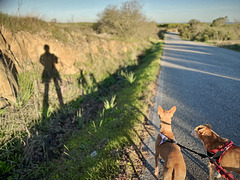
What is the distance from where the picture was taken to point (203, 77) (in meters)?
6.64

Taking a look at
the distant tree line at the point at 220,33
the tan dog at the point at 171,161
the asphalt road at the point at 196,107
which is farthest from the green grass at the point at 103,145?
the distant tree line at the point at 220,33

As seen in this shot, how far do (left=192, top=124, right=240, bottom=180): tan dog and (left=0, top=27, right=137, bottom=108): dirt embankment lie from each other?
4346mm

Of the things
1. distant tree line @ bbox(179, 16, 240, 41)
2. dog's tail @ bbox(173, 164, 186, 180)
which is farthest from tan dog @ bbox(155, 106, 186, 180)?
distant tree line @ bbox(179, 16, 240, 41)

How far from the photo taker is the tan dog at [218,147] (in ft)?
5.91

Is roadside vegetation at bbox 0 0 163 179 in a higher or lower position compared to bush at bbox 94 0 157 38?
lower

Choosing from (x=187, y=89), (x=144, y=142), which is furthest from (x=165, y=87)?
(x=144, y=142)

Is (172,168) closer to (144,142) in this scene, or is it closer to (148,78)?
(144,142)

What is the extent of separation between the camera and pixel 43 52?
6.00m

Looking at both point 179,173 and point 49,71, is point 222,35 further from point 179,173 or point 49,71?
point 179,173

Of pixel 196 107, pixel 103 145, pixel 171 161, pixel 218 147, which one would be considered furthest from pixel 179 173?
pixel 196 107

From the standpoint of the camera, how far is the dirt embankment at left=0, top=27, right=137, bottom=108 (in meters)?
3.76

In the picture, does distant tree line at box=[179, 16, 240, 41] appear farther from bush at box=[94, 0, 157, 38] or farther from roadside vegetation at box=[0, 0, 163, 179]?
roadside vegetation at box=[0, 0, 163, 179]

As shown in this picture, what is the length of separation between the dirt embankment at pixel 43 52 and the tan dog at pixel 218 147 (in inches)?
171

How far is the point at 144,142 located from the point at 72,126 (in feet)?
8.23
